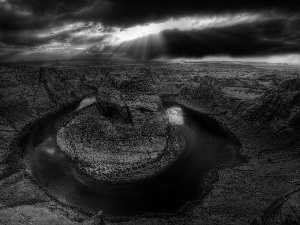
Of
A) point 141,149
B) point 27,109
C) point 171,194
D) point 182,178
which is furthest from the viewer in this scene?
point 27,109

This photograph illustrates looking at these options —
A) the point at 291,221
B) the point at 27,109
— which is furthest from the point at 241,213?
the point at 27,109

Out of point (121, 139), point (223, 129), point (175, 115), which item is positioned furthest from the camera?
point (175, 115)

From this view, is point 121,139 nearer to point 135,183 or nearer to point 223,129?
point 135,183

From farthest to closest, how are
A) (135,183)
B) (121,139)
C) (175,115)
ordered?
(175,115), (121,139), (135,183)

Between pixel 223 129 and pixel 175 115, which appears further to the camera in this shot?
pixel 175 115

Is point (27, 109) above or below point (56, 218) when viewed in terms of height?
above

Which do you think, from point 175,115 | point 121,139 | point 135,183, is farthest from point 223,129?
point 135,183

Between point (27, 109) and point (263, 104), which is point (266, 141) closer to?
point (263, 104)
